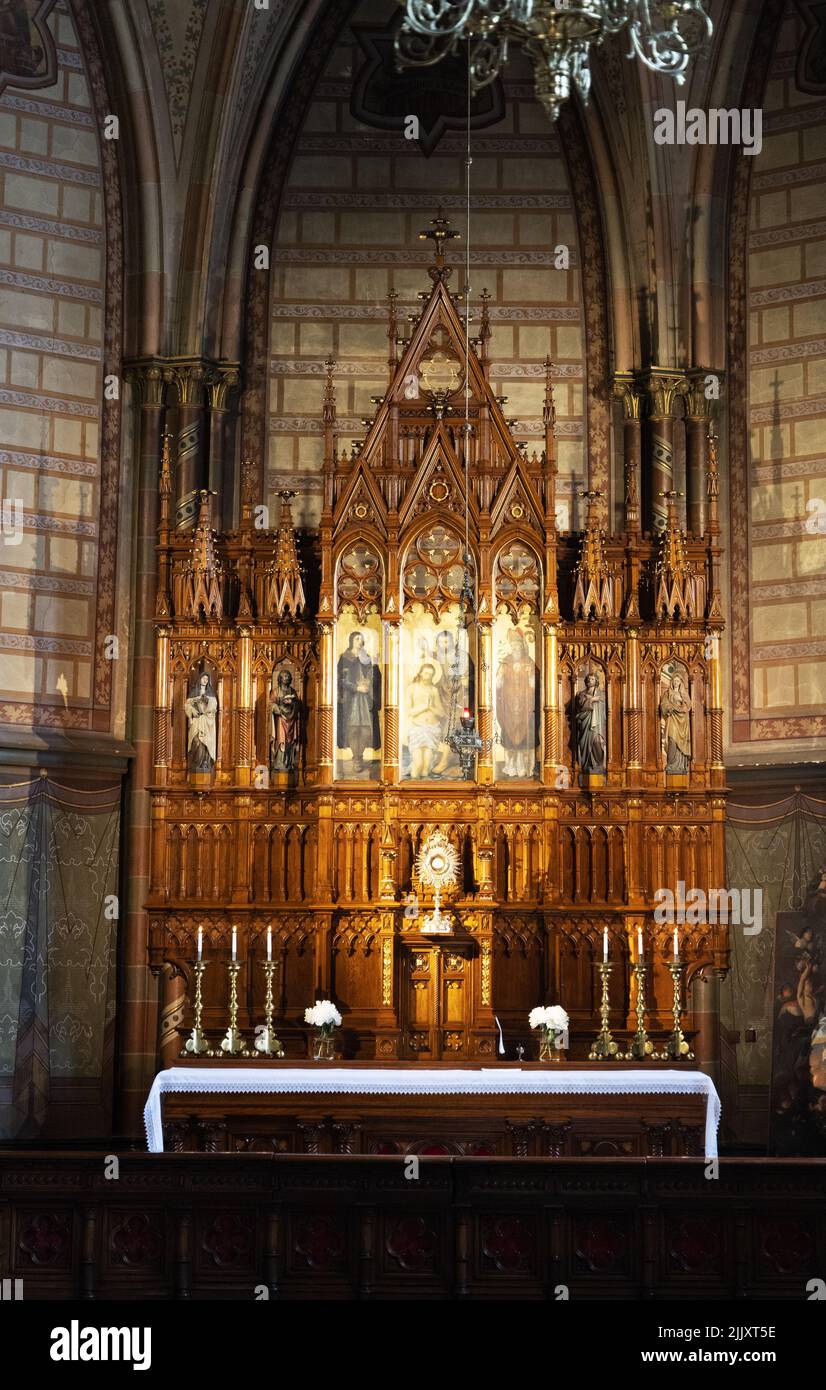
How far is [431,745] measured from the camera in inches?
730

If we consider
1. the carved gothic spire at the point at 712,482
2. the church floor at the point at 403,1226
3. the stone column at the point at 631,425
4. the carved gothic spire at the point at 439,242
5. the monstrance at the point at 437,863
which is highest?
the carved gothic spire at the point at 439,242

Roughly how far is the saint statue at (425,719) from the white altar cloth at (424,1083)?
3.40 metres

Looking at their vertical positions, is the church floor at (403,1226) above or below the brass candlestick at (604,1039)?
below

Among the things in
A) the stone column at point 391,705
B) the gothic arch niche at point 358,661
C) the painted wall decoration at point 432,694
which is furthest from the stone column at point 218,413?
the painted wall decoration at point 432,694

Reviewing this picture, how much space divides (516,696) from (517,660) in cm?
36

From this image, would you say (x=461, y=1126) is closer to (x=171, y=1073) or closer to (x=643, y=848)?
(x=171, y=1073)

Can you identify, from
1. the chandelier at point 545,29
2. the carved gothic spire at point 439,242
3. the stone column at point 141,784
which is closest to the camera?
the chandelier at point 545,29

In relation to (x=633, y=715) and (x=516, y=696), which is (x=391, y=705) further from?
(x=633, y=715)

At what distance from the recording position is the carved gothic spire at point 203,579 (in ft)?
61.6

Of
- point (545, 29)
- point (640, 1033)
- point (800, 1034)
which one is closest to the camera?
point (545, 29)

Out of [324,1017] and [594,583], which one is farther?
[594,583]

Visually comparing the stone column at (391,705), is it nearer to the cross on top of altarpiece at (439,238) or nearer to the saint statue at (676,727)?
the saint statue at (676,727)

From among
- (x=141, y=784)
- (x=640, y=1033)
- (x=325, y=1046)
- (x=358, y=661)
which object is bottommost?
(x=325, y=1046)

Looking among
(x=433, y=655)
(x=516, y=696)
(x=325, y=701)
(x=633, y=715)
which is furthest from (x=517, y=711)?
(x=325, y=701)
